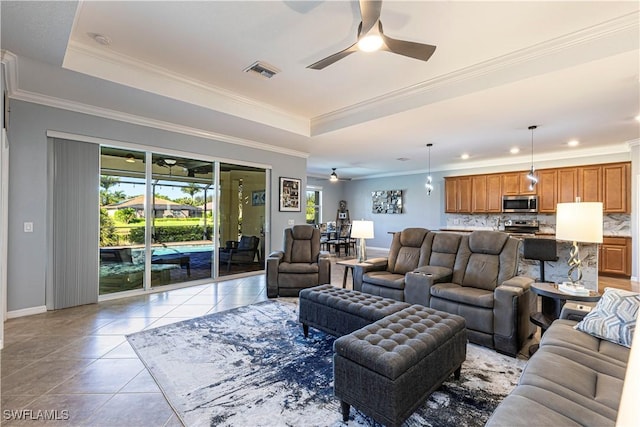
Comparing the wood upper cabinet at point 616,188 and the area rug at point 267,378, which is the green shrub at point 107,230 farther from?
the wood upper cabinet at point 616,188

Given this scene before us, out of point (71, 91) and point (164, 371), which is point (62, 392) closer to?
point (164, 371)

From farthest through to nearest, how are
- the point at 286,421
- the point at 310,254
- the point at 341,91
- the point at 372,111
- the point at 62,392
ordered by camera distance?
the point at 310,254 < the point at 372,111 < the point at 341,91 < the point at 62,392 < the point at 286,421

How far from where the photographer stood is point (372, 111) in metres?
4.35

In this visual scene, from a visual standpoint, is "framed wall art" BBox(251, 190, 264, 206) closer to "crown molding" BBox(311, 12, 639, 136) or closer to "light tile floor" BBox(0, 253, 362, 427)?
"crown molding" BBox(311, 12, 639, 136)

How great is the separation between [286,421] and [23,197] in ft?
13.2

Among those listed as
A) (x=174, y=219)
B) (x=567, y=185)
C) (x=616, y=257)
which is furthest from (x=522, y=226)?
(x=174, y=219)

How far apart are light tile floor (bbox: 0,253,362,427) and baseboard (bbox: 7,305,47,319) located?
0.10 metres

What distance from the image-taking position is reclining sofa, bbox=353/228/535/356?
273 cm

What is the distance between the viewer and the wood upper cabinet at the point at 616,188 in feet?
19.1

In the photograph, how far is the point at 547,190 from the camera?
22.4 feet

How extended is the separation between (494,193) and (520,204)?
2.14 feet

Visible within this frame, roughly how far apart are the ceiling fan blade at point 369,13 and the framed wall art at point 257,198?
4.45 m

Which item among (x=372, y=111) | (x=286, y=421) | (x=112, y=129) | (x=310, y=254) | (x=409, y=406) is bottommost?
(x=286, y=421)

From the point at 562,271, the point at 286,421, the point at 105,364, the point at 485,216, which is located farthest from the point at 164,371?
the point at 485,216
